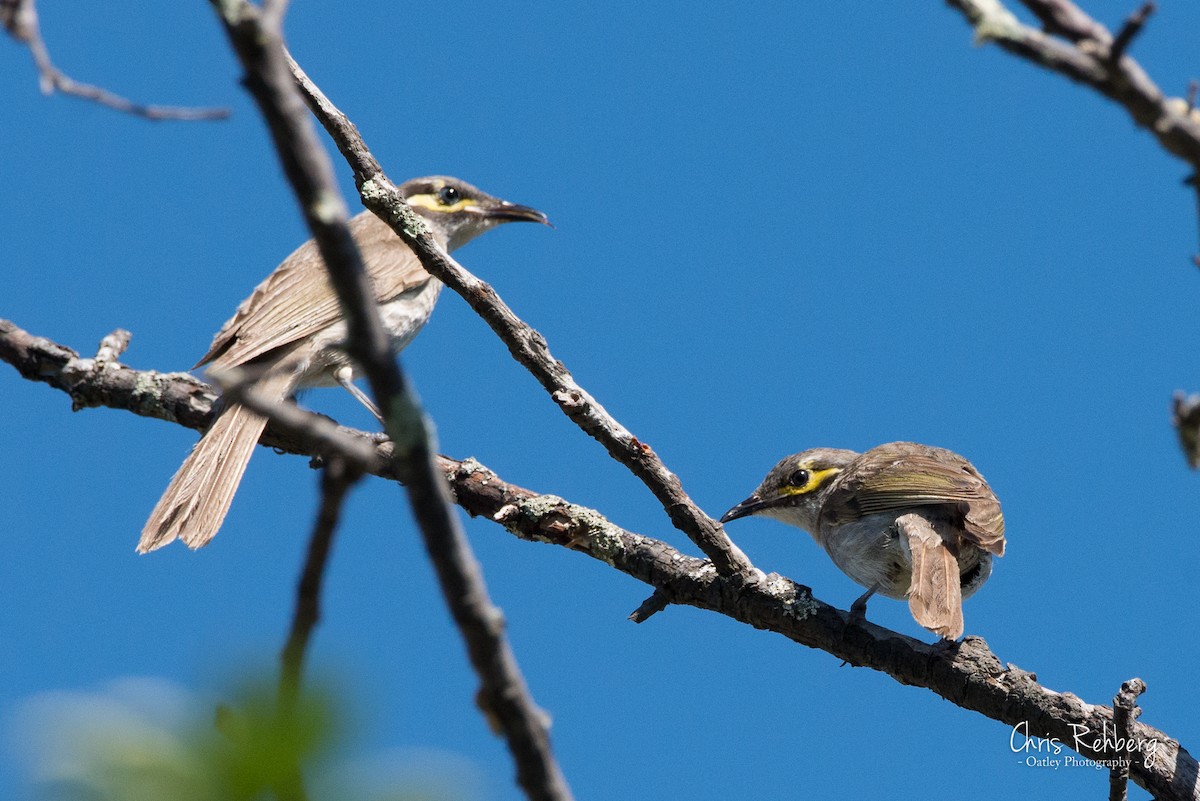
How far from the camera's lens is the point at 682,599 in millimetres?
5566

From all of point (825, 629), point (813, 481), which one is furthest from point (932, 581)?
point (813, 481)

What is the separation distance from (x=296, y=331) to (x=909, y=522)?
421cm

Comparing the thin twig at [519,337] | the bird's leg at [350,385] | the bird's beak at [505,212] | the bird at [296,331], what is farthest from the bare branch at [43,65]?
the bird's beak at [505,212]

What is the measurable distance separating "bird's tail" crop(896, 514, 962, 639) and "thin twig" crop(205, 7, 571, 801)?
169 inches

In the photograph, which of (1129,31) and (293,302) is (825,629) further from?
(293,302)

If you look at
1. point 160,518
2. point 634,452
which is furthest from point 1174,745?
point 160,518

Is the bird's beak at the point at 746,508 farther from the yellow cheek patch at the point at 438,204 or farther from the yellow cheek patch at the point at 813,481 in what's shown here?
the yellow cheek patch at the point at 438,204

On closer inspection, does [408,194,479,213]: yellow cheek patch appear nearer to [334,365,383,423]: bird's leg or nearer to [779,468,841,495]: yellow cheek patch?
[334,365,383,423]: bird's leg

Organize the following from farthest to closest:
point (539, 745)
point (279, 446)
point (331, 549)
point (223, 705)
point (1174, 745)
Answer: point (279, 446), point (1174, 745), point (539, 745), point (331, 549), point (223, 705)

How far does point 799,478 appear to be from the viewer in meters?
8.80

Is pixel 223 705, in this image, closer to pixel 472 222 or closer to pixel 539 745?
pixel 539 745

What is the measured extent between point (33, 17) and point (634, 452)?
280 cm

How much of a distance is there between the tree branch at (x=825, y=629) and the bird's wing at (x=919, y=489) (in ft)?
5.61

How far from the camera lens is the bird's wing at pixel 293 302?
8.09m
